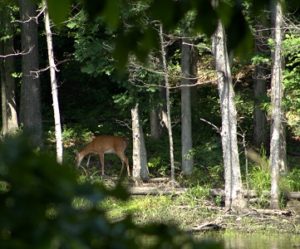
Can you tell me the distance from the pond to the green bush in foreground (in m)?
14.8

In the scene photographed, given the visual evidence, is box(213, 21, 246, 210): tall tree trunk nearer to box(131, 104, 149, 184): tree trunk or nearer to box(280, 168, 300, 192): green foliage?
box(280, 168, 300, 192): green foliage

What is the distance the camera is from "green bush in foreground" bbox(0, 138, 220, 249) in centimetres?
152

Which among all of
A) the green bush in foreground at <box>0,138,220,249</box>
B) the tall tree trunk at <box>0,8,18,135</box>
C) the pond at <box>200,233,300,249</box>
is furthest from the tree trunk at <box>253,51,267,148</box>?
the green bush in foreground at <box>0,138,220,249</box>

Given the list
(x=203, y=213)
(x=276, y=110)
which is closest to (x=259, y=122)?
(x=276, y=110)

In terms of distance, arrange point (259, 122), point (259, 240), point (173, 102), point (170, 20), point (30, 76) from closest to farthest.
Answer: point (170, 20) < point (259, 240) < point (30, 76) < point (259, 122) < point (173, 102)

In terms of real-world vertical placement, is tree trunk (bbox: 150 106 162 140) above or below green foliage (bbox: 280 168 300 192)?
above

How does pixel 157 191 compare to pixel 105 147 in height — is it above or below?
below

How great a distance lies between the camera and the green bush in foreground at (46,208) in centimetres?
152

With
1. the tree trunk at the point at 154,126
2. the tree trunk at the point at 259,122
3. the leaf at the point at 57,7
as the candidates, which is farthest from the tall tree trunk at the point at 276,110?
the leaf at the point at 57,7

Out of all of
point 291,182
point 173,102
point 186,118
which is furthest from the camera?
point 173,102

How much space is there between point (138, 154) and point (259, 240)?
25.6 ft

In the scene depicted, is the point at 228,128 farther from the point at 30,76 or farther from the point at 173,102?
the point at 173,102

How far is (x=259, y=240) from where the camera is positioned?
18.0 m

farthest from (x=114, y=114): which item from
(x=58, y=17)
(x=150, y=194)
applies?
(x=58, y=17)
